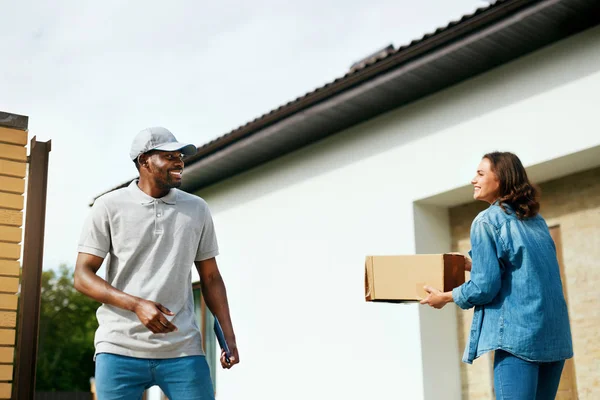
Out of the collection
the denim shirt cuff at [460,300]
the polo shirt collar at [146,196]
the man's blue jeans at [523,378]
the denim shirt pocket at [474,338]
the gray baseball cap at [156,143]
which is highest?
the gray baseball cap at [156,143]

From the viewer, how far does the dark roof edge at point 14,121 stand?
5887 millimetres

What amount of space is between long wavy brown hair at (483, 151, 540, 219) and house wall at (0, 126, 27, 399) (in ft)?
11.4

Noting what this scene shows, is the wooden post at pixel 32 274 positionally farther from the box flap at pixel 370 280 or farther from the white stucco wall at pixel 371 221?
the white stucco wall at pixel 371 221

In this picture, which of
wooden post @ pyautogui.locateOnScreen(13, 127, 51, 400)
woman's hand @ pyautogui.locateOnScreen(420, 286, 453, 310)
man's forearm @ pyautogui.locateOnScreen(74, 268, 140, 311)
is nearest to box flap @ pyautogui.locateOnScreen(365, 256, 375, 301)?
woman's hand @ pyautogui.locateOnScreen(420, 286, 453, 310)

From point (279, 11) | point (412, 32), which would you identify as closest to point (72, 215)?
point (279, 11)

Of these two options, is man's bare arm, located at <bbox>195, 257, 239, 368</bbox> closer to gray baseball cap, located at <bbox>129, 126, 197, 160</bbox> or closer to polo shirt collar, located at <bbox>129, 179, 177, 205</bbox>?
polo shirt collar, located at <bbox>129, 179, 177, 205</bbox>

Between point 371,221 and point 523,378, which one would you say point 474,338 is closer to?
point 523,378

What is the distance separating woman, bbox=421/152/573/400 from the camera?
11.6 feet

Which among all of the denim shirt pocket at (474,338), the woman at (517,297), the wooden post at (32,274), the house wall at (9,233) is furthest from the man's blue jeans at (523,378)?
the house wall at (9,233)

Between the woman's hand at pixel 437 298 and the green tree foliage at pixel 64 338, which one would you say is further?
the green tree foliage at pixel 64 338

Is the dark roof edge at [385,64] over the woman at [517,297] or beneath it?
over

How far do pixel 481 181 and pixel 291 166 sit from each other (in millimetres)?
5852

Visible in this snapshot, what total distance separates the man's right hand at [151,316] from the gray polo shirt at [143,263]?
0.12m

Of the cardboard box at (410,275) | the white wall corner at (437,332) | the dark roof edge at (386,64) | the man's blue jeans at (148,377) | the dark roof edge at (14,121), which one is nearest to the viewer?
the man's blue jeans at (148,377)
